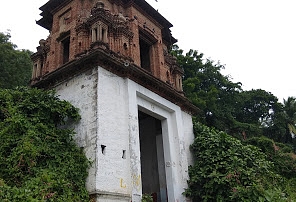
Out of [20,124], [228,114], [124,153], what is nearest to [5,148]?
[20,124]

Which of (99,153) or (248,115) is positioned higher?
(248,115)

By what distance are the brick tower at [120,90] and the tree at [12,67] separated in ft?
23.0

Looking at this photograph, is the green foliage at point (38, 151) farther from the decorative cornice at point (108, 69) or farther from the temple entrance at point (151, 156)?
the temple entrance at point (151, 156)

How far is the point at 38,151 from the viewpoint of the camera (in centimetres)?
711

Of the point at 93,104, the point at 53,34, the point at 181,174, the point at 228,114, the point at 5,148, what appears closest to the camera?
the point at 5,148

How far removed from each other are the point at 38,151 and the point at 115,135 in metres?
2.03

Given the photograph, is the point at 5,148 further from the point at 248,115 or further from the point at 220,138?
the point at 248,115

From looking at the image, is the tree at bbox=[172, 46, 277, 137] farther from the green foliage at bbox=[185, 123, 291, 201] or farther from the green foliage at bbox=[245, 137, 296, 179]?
the green foliage at bbox=[185, 123, 291, 201]

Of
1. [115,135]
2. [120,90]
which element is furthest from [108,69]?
[115,135]

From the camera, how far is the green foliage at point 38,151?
21.1 feet

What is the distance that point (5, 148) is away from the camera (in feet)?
23.8

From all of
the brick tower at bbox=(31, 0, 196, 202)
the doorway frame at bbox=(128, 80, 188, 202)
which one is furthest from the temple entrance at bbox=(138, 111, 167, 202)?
the doorway frame at bbox=(128, 80, 188, 202)

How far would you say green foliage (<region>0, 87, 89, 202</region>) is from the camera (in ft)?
21.1

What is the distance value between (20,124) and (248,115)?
25.8 m
